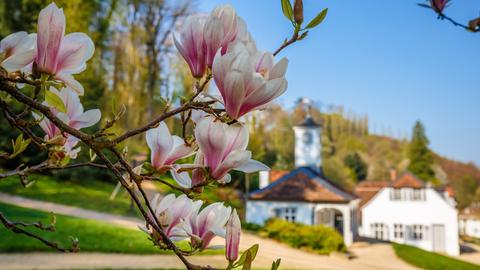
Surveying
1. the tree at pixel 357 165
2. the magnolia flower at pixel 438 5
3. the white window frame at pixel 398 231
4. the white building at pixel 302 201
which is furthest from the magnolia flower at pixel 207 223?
the tree at pixel 357 165

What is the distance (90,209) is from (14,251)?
3259 mm

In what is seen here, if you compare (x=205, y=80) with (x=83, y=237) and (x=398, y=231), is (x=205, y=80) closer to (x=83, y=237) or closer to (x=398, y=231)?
A: (x=83, y=237)

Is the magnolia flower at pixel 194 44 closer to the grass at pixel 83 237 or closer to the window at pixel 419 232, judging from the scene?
the grass at pixel 83 237

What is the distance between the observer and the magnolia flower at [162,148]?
405mm

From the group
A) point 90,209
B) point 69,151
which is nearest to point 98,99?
point 90,209

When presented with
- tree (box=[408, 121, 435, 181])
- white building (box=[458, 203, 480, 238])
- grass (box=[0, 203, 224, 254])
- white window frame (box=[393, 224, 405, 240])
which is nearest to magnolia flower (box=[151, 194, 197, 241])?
grass (box=[0, 203, 224, 254])

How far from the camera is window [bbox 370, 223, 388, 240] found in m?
13.7

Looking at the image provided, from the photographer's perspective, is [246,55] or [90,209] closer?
[246,55]

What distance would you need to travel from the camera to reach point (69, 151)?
2.02ft

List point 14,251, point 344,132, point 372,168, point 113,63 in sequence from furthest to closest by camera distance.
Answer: point 344,132, point 372,168, point 113,63, point 14,251

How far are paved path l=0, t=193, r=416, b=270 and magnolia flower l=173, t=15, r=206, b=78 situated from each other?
0.88 m

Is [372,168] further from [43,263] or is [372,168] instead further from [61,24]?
[61,24]

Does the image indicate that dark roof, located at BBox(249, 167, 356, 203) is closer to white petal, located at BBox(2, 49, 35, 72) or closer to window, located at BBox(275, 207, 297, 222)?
window, located at BBox(275, 207, 297, 222)

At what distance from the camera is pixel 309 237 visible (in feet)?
25.6
